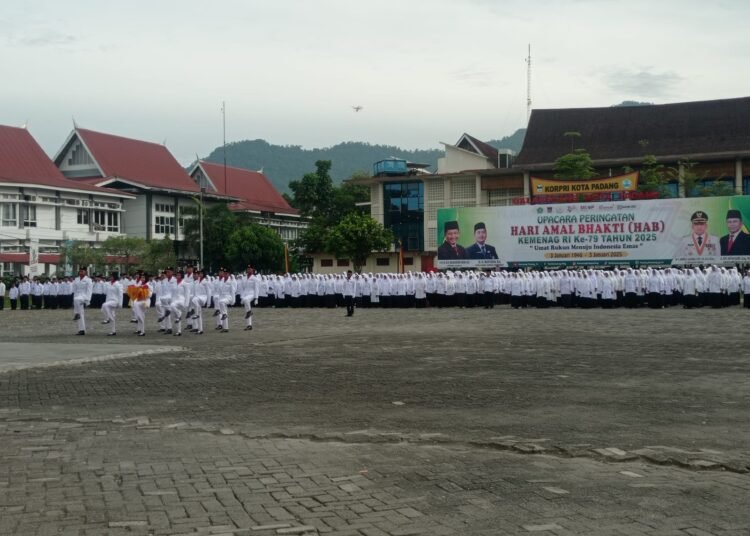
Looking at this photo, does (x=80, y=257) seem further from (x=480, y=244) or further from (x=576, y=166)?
(x=576, y=166)

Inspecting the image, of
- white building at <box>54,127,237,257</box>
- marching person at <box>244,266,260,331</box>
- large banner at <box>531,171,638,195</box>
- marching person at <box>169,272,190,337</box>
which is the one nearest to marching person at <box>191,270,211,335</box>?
marching person at <box>169,272,190,337</box>

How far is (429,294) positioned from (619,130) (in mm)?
25546

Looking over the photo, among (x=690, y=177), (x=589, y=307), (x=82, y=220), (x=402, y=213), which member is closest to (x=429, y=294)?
(x=589, y=307)

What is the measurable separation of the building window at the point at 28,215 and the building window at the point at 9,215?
59 cm

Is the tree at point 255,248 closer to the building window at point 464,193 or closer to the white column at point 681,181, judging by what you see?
the building window at point 464,193

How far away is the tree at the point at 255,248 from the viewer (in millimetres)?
54312

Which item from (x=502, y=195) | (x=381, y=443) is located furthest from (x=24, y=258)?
(x=381, y=443)

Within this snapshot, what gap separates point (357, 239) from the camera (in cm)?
5309

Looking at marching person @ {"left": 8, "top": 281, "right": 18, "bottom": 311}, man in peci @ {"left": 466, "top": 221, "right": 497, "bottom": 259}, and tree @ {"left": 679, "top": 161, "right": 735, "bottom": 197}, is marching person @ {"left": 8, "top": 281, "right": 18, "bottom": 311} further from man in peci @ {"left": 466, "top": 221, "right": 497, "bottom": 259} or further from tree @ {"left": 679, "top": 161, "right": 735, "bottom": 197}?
tree @ {"left": 679, "top": 161, "right": 735, "bottom": 197}

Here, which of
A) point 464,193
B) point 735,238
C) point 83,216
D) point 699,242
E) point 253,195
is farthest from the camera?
point 253,195

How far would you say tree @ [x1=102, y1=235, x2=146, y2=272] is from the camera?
51188 mm

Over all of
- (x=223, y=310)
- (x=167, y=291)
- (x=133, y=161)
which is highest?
(x=133, y=161)

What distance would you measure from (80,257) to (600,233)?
29.2 meters

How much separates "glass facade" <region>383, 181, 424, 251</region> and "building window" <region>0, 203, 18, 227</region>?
23753 millimetres
